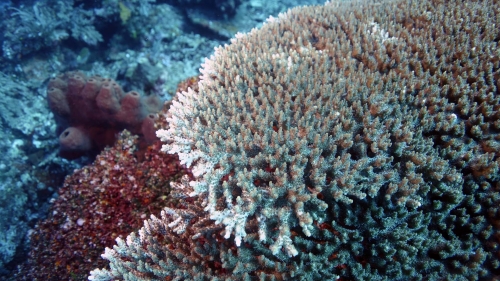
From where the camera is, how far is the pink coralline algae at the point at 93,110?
5535 mm

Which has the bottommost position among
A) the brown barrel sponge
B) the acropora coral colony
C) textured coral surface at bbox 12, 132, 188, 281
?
the acropora coral colony

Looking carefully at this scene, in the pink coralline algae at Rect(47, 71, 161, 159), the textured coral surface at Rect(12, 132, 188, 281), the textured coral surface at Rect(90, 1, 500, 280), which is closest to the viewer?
the textured coral surface at Rect(90, 1, 500, 280)

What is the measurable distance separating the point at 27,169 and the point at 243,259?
5.52 meters

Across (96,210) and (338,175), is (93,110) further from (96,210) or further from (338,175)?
(338,175)

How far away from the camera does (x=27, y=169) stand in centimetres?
589

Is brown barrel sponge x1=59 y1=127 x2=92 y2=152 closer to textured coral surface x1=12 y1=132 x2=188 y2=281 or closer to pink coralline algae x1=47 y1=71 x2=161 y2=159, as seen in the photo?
pink coralline algae x1=47 y1=71 x2=161 y2=159

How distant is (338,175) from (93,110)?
16.7 feet

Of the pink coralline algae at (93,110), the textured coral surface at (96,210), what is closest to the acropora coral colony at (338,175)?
the textured coral surface at (96,210)

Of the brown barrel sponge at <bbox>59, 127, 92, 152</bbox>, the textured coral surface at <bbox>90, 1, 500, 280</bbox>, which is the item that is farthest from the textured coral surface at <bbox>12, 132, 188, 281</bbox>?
the textured coral surface at <bbox>90, 1, 500, 280</bbox>

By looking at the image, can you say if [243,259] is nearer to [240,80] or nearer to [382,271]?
[382,271]

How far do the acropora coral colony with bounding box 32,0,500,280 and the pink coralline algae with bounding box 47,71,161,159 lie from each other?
278cm

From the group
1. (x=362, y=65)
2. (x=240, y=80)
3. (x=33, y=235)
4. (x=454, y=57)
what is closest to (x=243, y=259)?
(x=240, y=80)

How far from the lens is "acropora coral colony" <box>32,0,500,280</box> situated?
2.53m

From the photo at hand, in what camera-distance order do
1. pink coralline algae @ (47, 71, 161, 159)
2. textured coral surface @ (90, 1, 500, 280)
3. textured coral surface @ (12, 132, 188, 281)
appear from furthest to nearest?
1. pink coralline algae @ (47, 71, 161, 159)
2. textured coral surface @ (12, 132, 188, 281)
3. textured coral surface @ (90, 1, 500, 280)
